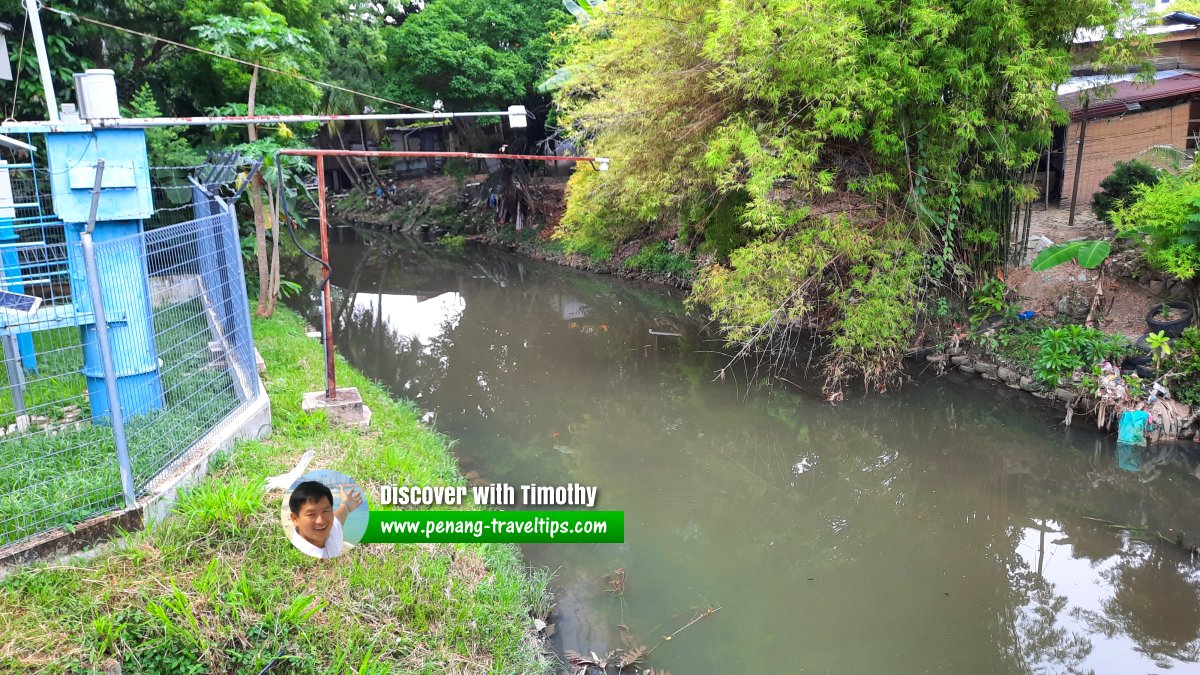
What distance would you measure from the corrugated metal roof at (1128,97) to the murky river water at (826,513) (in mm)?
5343

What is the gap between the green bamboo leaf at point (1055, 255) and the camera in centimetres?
829

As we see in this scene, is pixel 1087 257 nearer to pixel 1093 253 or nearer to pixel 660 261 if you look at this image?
pixel 1093 253

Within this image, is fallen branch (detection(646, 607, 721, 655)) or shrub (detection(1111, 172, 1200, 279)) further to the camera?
shrub (detection(1111, 172, 1200, 279))

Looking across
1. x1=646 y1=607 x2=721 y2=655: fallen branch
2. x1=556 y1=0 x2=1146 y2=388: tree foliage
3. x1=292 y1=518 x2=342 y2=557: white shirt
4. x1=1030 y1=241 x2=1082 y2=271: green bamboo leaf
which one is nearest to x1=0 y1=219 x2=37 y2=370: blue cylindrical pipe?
x1=292 y1=518 x2=342 y2=557: white shirt

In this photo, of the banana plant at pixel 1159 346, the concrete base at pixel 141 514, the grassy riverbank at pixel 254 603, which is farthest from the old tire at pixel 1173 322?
the concrete base at pixel 141 514

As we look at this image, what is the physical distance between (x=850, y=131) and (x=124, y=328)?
6665 millimetres

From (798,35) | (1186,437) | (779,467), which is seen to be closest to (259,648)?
(779,467)

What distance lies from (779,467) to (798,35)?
4188 millimetres

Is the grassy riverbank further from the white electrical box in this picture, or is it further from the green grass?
the white electrical box

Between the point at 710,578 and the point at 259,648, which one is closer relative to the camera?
the point at 259,648

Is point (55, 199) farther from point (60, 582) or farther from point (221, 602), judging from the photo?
point (221, 602)

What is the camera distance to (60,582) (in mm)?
3369

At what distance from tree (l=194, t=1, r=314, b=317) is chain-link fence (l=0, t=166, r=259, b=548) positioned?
3408 mm

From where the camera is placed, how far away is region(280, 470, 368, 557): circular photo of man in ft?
12.5
